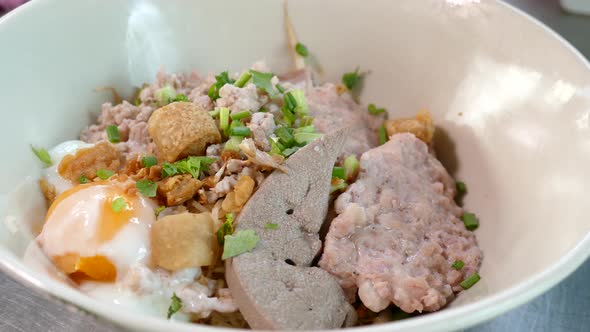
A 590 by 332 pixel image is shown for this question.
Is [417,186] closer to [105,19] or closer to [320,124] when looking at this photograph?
[320,124]

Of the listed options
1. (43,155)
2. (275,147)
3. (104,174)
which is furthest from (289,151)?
(43,155)

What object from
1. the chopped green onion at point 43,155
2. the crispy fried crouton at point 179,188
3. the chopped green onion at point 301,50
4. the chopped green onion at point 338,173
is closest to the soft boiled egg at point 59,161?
the chopped green onion at point 43,155

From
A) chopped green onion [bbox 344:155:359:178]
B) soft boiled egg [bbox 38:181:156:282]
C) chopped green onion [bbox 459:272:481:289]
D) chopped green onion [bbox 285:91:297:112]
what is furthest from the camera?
chopped green onion [bbox 285:91:297:112]

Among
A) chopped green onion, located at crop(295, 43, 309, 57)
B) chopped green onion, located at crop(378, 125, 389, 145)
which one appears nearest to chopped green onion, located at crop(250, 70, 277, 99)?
chopped green onion, located at crop(295, 43, 309, 57)

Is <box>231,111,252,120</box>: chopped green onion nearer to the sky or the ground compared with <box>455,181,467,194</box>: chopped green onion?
nearer to the sky

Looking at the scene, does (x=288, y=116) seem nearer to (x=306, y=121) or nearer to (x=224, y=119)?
(x=306, y=121)

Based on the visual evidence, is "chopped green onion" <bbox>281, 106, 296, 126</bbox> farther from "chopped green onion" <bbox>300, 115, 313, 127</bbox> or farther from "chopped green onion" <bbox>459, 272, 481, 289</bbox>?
"chopped green onion" <bbox>459, 272, 481, 289</bbox>
